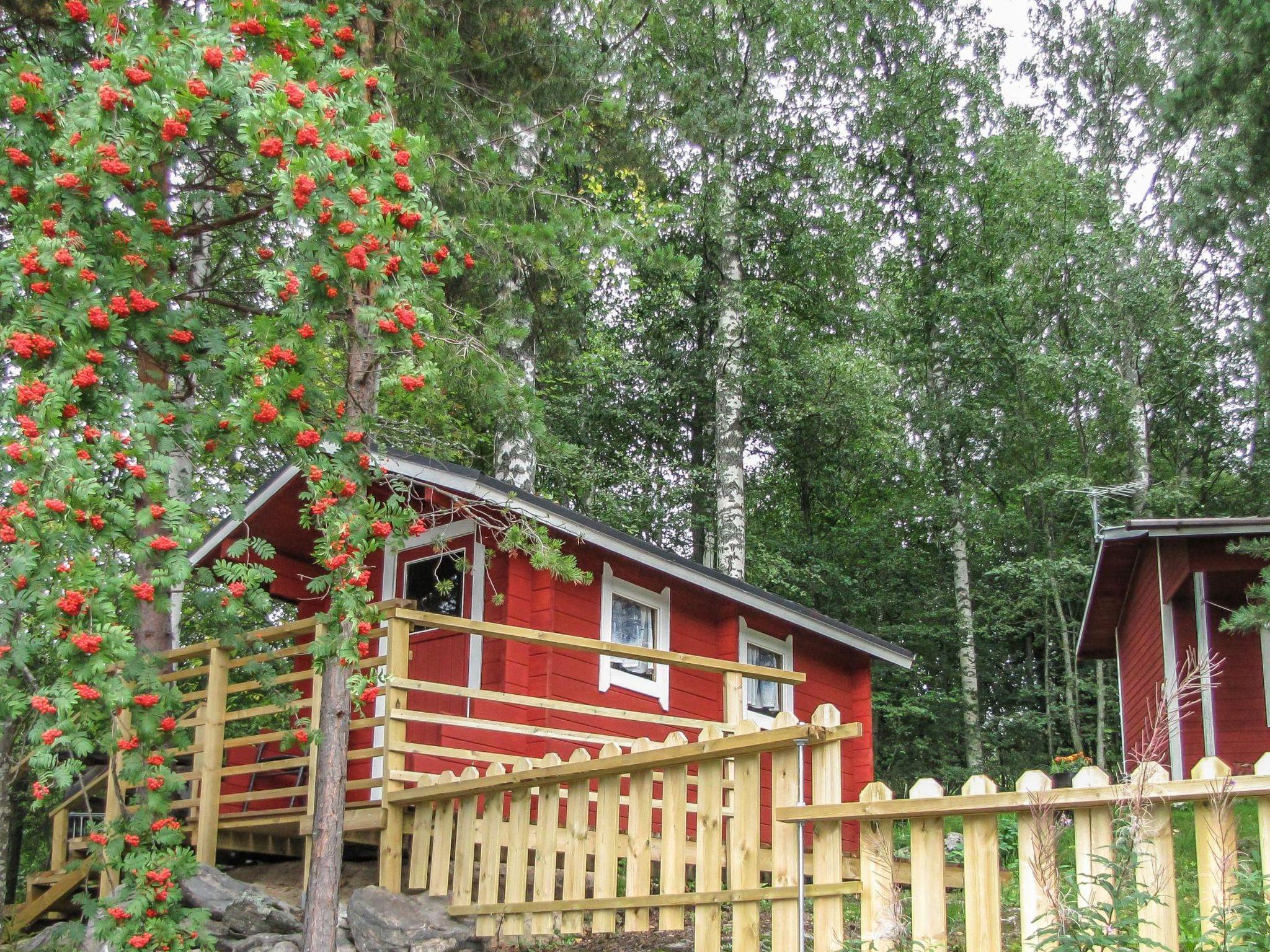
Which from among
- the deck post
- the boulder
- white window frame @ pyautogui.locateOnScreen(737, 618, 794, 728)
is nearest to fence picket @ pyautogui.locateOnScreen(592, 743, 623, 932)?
the boulder

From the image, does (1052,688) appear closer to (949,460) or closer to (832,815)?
(949,460)

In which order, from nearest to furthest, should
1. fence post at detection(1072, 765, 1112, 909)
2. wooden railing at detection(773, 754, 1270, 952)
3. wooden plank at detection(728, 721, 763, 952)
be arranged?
wooden railing at detection(773, 754, 1270, 952)
fence post at detection(1072, 765, 1112, 909)
wooden plank at detection(728, 721, 763, 952)

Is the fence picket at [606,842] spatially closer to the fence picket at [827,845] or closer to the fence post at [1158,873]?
the fence picket at [827,845]

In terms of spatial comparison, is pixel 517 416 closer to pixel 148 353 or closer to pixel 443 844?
pixel 443 844

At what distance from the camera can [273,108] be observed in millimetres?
6090

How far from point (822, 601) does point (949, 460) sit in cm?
382

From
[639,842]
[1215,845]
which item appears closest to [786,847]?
[639,842]

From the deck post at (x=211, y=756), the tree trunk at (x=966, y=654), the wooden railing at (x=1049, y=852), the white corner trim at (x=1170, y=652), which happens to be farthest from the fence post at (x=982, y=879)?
the tree trunk at (x=966, y=654)

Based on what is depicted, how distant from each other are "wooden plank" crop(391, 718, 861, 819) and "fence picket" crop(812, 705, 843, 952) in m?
0.06

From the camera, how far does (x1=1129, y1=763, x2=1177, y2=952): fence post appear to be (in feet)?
13.6

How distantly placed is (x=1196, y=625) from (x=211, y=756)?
35.4ft

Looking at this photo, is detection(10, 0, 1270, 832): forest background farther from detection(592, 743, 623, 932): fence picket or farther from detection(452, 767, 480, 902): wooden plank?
detection(592, 743, 623, 932): fence picket

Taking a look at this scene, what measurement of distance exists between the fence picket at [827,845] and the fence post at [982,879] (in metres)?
0.64

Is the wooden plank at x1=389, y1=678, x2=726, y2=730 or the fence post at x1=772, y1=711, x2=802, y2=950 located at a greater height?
the wooden plank at x1=389, y1=678, x2=726, y2=730
